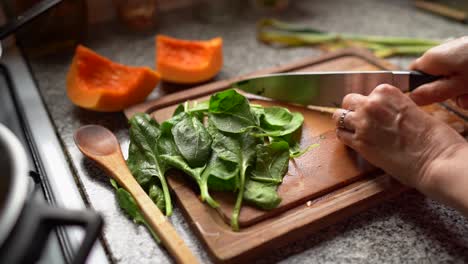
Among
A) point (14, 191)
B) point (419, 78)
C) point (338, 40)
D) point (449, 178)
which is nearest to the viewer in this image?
point (14, 191)

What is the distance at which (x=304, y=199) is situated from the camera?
28.2 inches

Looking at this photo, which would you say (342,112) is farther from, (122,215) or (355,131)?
(122,215)

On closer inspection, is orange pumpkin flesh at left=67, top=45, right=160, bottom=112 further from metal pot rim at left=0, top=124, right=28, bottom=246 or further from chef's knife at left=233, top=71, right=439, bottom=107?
metal pot rim at left=0, top=124, right=28, bottom=246

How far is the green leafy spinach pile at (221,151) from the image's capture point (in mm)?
712

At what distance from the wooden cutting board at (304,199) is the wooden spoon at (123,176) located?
4 centimetres

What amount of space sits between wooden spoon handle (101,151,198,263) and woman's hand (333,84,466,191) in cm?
32

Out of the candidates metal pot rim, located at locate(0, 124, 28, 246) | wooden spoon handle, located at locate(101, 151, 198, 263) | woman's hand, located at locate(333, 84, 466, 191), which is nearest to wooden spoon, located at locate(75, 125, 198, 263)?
wooden spoon handle, located at locate(101, 151, 198, 263)

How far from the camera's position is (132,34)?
1291 mm

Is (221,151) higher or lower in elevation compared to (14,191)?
lower

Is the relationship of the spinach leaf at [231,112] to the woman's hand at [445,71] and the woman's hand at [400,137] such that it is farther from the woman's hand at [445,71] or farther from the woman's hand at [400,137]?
the woman's hand at [445,71]

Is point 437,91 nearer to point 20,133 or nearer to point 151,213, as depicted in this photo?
point 151,213

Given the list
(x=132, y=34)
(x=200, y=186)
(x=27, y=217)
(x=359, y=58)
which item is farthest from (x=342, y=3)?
(x=27, y=217)

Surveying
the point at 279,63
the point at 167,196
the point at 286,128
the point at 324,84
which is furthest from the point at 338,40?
the point at 167,196

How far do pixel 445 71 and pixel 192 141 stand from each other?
18.3 inches
